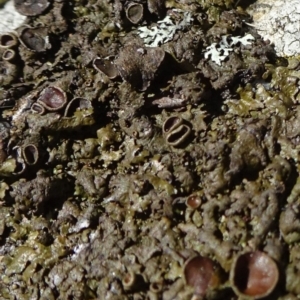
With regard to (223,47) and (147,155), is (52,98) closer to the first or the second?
(147,155)

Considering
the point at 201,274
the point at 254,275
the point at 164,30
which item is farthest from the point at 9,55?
the point at 254,275

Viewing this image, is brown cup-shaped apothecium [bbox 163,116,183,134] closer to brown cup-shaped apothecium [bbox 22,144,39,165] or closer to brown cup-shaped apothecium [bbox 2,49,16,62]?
brown cup-shaped apothecium [bbox 22,144,39,165]

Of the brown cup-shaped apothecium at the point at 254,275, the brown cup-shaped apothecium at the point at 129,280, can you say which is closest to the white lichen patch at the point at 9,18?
the brown cup-shaped apothecium at the point at 129,280

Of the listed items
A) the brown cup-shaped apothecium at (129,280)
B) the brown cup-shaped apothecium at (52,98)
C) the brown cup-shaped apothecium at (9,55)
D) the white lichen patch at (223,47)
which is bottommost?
the brown cup-shaped apothecium at (129,280)

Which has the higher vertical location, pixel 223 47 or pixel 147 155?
pixel 223 47

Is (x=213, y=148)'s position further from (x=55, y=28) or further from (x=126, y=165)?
(x=55, y=28)

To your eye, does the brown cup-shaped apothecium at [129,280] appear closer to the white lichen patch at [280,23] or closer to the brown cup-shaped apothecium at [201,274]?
the brown cup-shaped apothecium at [201,274]
